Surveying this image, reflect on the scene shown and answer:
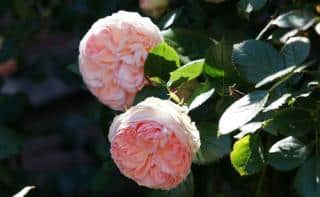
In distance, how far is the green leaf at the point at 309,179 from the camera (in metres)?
1.07

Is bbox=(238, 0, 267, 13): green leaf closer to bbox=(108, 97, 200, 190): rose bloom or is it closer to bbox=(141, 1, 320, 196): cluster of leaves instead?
bbox=(141, 1, 320, 196): cluster of leaves

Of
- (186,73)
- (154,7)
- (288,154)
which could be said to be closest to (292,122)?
(288,154)

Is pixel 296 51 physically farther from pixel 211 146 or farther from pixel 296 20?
pixel 211 146

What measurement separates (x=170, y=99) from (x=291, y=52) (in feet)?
0.64

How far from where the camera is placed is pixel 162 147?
106 cm

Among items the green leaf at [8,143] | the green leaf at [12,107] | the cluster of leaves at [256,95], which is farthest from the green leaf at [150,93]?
the green leaf at [12,107]

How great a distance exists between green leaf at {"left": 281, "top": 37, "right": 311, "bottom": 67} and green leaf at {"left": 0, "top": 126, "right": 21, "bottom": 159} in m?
0.66

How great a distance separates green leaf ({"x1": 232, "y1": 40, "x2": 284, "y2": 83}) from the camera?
108 centimetres

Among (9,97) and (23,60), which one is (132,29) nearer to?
(9,97)

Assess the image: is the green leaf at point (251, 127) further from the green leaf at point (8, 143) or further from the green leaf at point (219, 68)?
the green leaf at point (8, 143)

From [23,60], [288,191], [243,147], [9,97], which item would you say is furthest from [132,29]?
[23,60]

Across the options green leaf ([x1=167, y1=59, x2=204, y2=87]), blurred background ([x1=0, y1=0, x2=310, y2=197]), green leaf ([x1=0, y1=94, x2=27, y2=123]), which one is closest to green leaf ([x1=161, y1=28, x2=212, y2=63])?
blurred background ([x1=0, y1=0, x2=310, y2=197])

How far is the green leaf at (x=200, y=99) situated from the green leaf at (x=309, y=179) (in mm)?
162

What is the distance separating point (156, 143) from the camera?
1.05 m
